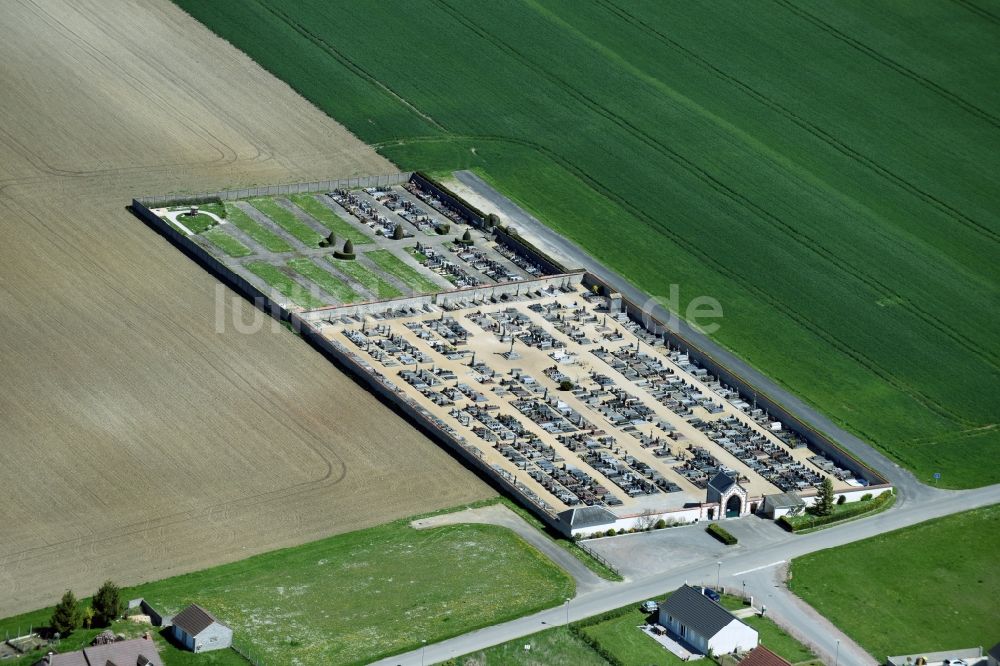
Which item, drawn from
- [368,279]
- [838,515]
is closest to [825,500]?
[838,515]

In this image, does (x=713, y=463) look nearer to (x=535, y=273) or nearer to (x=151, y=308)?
(x=535, y=273)

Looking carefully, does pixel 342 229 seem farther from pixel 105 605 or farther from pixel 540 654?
pixel 540 654

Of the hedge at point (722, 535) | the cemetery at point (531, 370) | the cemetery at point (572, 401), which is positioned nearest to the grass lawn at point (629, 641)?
the cemetery at point (531, 370)

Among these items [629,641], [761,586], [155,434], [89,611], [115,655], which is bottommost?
[89,611]

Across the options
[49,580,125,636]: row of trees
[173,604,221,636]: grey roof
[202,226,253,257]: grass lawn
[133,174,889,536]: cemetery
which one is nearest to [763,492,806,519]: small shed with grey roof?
[133,174,889,536]: cemetery

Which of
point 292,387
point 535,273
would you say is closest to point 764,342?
point 535,273

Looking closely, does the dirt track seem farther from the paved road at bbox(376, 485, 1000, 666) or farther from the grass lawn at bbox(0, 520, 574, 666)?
the paved road at bbox(376, 485, 1000, 666)
